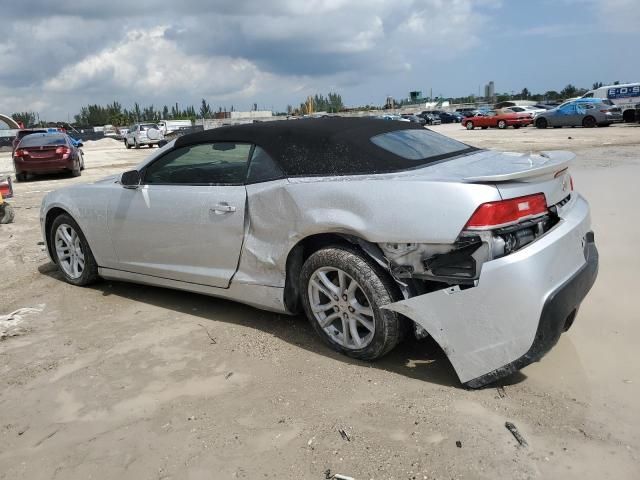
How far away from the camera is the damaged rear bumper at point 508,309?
2.76 m

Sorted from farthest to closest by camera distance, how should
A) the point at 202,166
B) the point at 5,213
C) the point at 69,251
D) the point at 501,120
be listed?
the point at 501,120 < the point at 5,213 < the point at 69,251 < the point at 202,166

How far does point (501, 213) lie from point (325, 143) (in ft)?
4.21

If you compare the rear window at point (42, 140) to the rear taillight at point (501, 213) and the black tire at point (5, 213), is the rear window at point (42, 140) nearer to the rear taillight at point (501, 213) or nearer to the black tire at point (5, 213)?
the black tire at point (5, 213)

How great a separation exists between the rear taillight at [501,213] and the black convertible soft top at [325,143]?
2.21 ft

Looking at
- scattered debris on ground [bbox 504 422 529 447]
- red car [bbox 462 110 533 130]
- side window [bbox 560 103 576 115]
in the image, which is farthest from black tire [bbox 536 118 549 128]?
scattered debris on ground [bbox 504 422 529 447]

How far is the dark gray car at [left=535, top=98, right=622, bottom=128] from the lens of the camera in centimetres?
2789

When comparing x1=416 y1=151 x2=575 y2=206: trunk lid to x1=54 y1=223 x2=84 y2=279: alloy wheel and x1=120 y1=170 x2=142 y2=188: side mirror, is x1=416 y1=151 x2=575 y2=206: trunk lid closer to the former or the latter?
x1=120 y1=170 x2=142 y2=188: side mirror

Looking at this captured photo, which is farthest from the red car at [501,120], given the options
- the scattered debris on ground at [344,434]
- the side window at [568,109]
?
the scattered debris on ground at [344,434]

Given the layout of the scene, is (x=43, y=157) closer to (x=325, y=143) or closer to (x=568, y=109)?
(x=325, y=143)

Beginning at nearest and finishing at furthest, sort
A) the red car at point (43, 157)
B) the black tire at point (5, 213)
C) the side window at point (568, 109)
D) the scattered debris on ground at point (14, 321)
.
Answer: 1. the scattered debris on ground at point (14, 321)
2. the black tire at point (5, 213)
3. the red car at point (43, 157)
4. the side window at point (568, 109)

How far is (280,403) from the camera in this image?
120 inches

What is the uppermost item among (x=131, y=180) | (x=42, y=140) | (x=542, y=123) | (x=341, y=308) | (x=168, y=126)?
(x=168, y=126)

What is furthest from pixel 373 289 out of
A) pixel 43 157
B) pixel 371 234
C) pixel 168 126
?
pixel 168 126

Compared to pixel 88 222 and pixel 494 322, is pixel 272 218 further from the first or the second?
pixel 88 222
